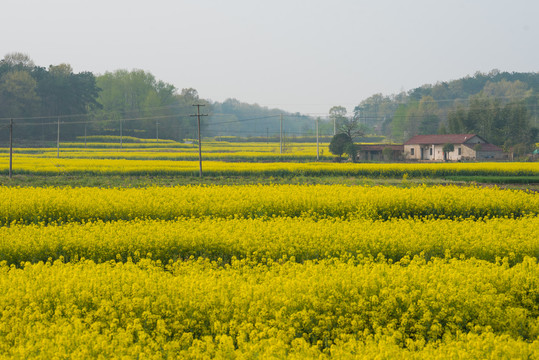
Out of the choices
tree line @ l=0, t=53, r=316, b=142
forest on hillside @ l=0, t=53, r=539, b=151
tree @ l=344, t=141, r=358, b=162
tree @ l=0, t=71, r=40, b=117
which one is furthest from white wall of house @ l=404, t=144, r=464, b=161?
tree @ l=0, t=71, r=40, b=117

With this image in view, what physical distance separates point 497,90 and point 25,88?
484ft

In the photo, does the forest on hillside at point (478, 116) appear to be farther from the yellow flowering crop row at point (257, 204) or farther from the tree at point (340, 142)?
the yellow flowering crop row at point (257, 204)

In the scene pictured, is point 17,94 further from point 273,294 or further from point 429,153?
point 273,294

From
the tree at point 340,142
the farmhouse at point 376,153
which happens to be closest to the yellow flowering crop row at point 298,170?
the tree at point 340,142

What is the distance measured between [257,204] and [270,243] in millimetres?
8011

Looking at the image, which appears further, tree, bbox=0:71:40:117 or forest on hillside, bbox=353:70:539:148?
tree, bbox=0:71:40:117

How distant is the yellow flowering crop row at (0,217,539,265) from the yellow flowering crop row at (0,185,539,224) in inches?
171

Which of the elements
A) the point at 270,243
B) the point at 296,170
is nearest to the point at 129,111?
the point at 296,170

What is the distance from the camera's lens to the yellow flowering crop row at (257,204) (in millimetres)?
21156

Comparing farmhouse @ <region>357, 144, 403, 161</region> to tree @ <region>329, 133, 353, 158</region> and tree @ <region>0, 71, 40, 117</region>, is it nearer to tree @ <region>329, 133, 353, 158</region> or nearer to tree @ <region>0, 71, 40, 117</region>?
tree @ <region>329, 133, 353, 158</region>

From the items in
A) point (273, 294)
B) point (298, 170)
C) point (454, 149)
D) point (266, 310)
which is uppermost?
point (454, 149)

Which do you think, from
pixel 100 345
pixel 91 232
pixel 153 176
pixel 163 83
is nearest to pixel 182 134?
pixel 163 83

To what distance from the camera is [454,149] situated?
242 ft

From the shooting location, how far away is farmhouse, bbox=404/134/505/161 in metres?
72.2
